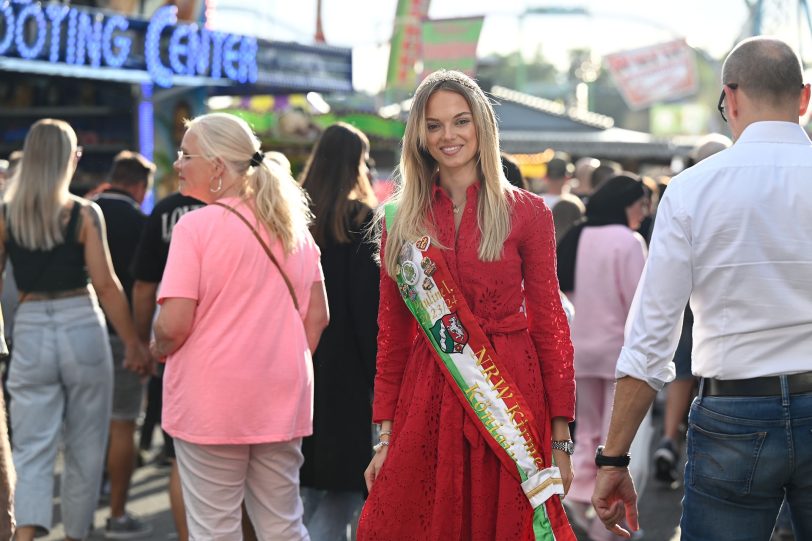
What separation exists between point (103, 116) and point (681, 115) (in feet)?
178

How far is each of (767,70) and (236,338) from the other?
2.13m

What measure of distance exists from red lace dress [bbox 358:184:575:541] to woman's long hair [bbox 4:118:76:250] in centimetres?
269

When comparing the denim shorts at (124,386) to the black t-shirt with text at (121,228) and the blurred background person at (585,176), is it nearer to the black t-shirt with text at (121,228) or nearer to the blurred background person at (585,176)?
the black t-shirt with text at (121,228)

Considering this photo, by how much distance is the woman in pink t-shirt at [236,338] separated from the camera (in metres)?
4.57

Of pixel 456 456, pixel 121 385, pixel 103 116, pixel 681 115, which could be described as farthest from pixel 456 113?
pixel 681 115

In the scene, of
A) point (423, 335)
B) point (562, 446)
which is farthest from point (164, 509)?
point (562, 446)

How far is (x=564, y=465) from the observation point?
369 cm

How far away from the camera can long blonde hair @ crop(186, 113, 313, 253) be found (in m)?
4.75

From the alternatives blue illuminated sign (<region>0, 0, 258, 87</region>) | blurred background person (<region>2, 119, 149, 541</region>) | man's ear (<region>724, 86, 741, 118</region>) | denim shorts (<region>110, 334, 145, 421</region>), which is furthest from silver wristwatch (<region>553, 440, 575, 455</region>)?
blue illuminated sign (<region>0, 0, 258, 87</region>)

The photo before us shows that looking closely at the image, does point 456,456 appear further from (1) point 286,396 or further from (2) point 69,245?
(2) point 69,245

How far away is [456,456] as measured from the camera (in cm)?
362

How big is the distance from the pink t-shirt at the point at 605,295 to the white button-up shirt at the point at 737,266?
325 centimetres

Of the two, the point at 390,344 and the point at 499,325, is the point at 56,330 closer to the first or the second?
the point at 390,344

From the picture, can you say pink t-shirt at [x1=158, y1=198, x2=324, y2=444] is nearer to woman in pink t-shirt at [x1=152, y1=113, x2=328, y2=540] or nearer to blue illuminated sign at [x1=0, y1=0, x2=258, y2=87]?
woman in pink t-shirt at [x1=152, y1=113, x2=328, y2=540]
